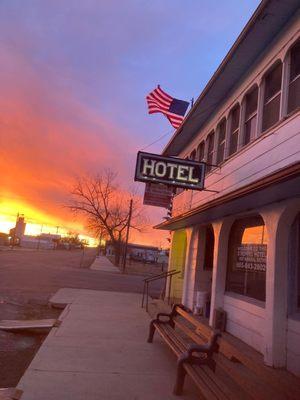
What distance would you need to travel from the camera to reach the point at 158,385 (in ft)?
20.0

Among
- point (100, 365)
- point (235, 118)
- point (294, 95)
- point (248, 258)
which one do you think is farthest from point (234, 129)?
point (100, 365)

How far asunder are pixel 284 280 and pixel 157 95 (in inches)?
417

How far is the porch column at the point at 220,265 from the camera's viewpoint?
1023cm

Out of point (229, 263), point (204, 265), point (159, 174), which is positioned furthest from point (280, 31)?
point (204, 265)

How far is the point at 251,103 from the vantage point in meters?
9.90

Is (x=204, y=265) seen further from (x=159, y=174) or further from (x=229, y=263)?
(x=159, y=174)

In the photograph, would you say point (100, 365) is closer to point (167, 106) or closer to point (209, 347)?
point (209, 347)

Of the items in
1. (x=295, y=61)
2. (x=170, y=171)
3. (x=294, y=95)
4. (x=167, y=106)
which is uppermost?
(x=167, y=106)

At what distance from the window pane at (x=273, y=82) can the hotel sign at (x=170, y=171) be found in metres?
2.19

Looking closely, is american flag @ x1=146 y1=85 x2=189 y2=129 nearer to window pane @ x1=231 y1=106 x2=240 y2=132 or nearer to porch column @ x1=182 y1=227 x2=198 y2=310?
porch column @ x1=182 y1=227 x2=198 y2=310

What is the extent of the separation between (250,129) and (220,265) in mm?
3443

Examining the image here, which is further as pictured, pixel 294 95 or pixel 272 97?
pixel 272 97

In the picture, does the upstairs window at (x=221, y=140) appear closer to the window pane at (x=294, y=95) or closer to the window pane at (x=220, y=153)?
the window pane at (x=220, y=153)

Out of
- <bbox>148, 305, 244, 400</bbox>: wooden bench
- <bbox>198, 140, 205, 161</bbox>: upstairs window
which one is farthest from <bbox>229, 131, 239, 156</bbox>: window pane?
<bbox>148, 305, 244, 400</bbox>: wooden bench
